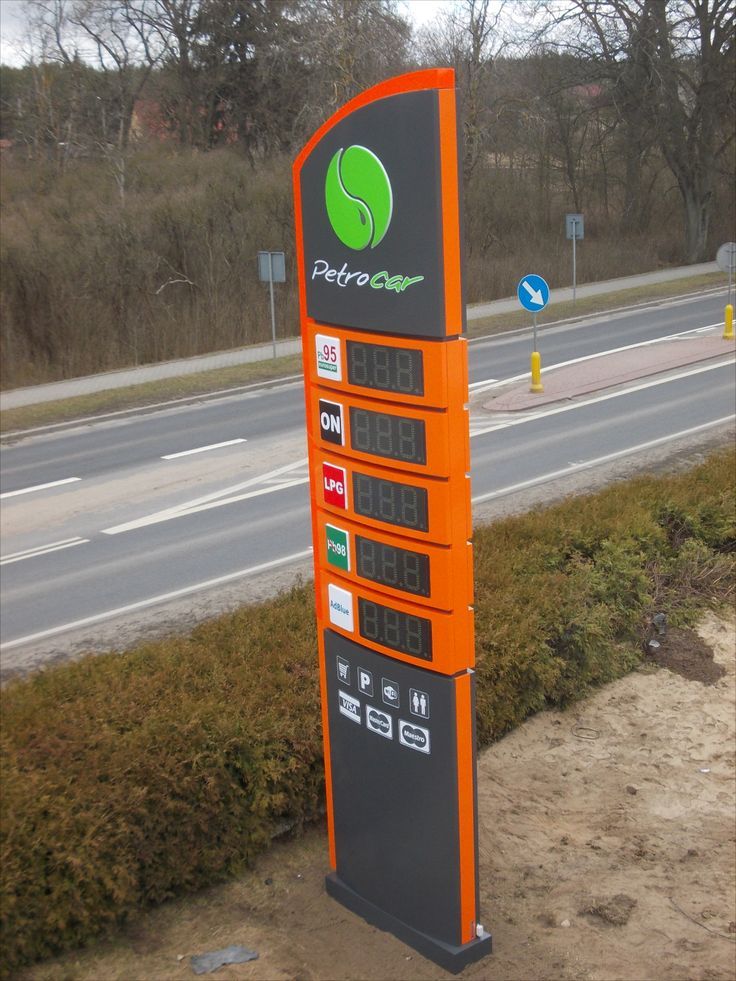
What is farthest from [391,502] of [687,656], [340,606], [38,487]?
[38,487]

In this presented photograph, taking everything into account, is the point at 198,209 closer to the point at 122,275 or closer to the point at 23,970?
the point at 122,275

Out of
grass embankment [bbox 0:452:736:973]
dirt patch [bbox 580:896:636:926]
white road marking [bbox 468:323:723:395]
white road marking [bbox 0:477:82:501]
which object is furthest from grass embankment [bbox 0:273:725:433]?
dirt patch [bbox 580:896:636:926]

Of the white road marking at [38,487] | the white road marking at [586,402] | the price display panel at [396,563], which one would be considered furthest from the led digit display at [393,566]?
the white road marking at [586,402]

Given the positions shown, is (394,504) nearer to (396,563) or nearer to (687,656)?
(396,563)

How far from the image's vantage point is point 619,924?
5500mm

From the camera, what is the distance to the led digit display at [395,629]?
5.00 metres

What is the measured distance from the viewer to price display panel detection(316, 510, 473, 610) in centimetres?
486

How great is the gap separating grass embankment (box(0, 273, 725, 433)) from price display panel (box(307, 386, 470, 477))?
15385 millimetres

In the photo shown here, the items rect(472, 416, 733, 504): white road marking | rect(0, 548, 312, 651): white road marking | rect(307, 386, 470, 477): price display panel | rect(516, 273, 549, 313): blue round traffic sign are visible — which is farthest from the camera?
rect(516, 273, 549, 313): blue round traffic sign

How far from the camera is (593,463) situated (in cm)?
1502

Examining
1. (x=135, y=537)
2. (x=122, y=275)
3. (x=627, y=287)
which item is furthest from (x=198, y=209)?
(x=135, y=537)

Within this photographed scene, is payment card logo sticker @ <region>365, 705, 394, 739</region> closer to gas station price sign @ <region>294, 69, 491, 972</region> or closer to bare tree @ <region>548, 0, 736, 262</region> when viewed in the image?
gas station price sign @ <region>294, 69, 491, 972</region>

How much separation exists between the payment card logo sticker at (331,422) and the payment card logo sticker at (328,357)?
0.14 meters

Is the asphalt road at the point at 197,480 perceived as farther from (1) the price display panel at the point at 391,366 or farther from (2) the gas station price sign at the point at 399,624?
(1) the price display panel at the point at 391,366
